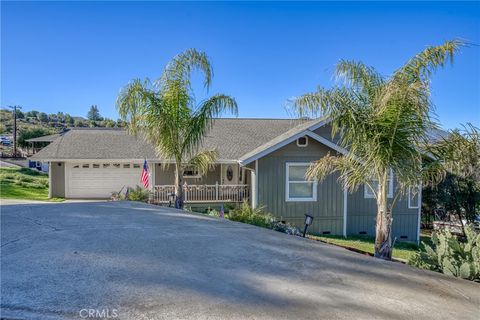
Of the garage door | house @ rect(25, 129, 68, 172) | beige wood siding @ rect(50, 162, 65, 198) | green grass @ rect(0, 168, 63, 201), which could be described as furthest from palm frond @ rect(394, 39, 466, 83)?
house @ rect(25, 129, 68, 172)

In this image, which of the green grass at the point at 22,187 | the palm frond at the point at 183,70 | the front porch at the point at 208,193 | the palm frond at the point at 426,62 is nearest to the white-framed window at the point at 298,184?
the front porch at the point at 208,193

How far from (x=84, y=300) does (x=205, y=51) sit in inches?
357

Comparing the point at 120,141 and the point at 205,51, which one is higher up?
the point at 205,51

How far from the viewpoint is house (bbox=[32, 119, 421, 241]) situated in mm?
13234

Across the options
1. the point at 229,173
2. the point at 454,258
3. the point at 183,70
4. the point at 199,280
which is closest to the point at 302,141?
the point at 183,70

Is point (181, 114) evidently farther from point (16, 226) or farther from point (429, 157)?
point (429, 157)

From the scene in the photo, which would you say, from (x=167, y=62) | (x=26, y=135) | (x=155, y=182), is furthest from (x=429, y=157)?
(x=26, y=135)

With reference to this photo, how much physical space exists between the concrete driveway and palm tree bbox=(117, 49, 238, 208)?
15.5 ft

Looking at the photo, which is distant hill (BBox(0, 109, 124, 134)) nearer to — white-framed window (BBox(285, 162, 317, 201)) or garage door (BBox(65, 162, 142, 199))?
garage door (BBox(65, 162, 142, 199))

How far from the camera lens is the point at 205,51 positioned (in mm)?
10445

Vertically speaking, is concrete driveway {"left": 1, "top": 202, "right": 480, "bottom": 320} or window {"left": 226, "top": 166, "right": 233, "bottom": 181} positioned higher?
window {"left": 226, "top": 166, "right": 233, "bottom": 181}

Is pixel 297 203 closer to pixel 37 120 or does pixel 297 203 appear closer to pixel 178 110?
pixel 178 110

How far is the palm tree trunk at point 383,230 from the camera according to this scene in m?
6.46

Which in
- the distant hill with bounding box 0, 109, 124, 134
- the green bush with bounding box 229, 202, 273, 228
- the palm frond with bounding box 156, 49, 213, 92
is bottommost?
the green bush with bounding box 229, 202, 273, 228
